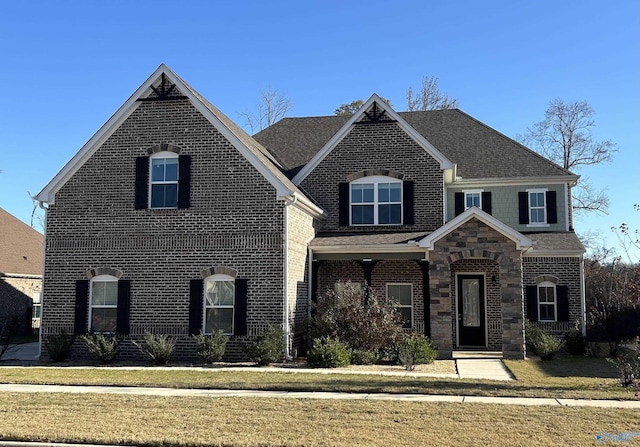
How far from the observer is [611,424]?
874 cm

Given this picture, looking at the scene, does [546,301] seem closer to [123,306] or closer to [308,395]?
[308,395]

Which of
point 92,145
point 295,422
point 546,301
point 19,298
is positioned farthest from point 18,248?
point 295,422

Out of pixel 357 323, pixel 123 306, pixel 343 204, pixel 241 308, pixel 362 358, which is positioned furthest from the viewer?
pixel 343 204

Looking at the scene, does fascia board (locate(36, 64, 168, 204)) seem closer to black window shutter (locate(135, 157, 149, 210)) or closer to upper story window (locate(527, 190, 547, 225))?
black window shutter (locate(135, 157, 149, 210))

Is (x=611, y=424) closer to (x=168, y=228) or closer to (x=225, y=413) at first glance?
(x=225, y=413)

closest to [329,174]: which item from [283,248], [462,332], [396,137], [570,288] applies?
[396,137]

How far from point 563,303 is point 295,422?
1535 centimetres

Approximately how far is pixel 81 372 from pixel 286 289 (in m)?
5.59

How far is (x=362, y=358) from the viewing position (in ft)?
54.0

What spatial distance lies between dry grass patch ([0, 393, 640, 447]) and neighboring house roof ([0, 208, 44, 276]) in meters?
20.3

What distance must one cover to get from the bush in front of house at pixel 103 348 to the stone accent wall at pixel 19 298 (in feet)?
40.3

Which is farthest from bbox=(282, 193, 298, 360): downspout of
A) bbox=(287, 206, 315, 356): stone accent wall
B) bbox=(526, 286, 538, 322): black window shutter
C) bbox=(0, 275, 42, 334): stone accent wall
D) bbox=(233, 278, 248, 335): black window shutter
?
bbox=(0, 275, 42, 334): stone accent wall

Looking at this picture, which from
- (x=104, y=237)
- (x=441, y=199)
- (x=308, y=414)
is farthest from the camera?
(x=441, y=199)

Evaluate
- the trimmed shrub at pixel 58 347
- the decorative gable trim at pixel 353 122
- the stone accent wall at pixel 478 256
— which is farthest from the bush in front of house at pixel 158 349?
the decorative gable trim at pixel 353 122
